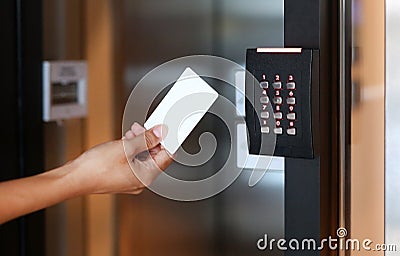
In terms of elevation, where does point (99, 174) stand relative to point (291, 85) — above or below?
below

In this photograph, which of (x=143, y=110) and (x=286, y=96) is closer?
(x=286, y=96)

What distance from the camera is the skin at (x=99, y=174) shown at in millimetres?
988

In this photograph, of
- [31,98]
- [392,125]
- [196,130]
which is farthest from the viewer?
[31,98]

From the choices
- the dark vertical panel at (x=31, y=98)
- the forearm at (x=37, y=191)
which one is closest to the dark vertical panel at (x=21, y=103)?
the dark vertical panel at (x=31, y=98)

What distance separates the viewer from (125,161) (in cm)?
99

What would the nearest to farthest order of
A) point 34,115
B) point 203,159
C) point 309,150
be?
point 309,150
point 203,159
point 34,115

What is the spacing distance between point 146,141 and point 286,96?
19 centimetres

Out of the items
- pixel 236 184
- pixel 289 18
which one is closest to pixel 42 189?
pixel 236 184

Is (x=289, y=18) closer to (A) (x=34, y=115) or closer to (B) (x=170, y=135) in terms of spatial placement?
(B) (x=170, y=135)

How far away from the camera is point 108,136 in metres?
1.11

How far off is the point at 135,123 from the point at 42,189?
0.50 feet

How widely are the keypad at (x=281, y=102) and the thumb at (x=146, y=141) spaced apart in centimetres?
14

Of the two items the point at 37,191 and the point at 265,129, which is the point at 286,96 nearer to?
the point at 265,129

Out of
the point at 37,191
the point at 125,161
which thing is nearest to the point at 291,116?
the point at 125,161
